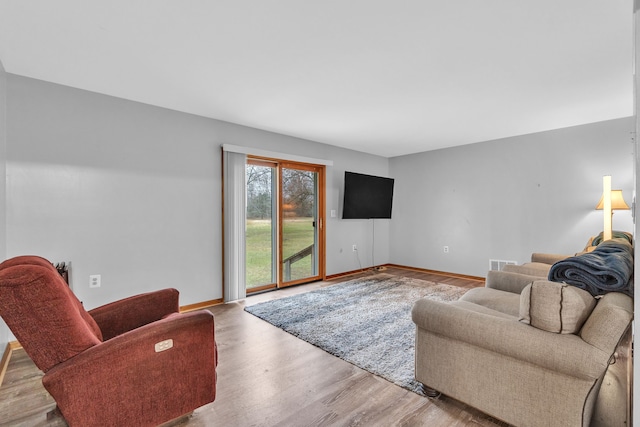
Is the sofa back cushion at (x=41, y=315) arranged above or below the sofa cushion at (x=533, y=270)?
above

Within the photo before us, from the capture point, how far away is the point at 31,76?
2598 millimetres

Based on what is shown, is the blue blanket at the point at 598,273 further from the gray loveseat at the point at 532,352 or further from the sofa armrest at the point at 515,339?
the sofa armrest at the point at 515,339

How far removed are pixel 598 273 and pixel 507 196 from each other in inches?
141

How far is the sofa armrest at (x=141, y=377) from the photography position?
1281 millimetres

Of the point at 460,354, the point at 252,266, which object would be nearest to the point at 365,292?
the point at 252,266

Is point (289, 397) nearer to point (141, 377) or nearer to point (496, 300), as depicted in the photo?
point (141, 377)

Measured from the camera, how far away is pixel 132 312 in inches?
74.7

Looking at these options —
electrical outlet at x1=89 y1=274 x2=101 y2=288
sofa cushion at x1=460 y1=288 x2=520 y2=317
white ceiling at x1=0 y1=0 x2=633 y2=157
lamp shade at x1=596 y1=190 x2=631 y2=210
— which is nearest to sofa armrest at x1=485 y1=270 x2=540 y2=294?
sofa cushion at x1=460 y1=288 x2=520 y2=317

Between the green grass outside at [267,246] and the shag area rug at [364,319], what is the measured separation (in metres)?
0.59

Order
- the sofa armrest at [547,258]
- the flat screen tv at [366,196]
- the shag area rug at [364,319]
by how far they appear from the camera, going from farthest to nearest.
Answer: the flat screen tv at [366,196] < the sofa armrest at [547,258] < the shag area rug at [364,319]

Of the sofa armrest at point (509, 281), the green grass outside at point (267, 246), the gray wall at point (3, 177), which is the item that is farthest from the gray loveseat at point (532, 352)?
the gray wall at point (3, 177)

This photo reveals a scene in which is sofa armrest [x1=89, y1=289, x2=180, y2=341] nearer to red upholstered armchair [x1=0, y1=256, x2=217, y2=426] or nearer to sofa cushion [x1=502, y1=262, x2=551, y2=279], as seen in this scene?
red upholstered armchair [x1=0, y1=256, x2=217, y2=426]

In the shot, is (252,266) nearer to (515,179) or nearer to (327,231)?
(327,231)

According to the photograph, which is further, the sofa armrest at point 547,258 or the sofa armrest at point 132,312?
the sofa armrest at point 547,258
